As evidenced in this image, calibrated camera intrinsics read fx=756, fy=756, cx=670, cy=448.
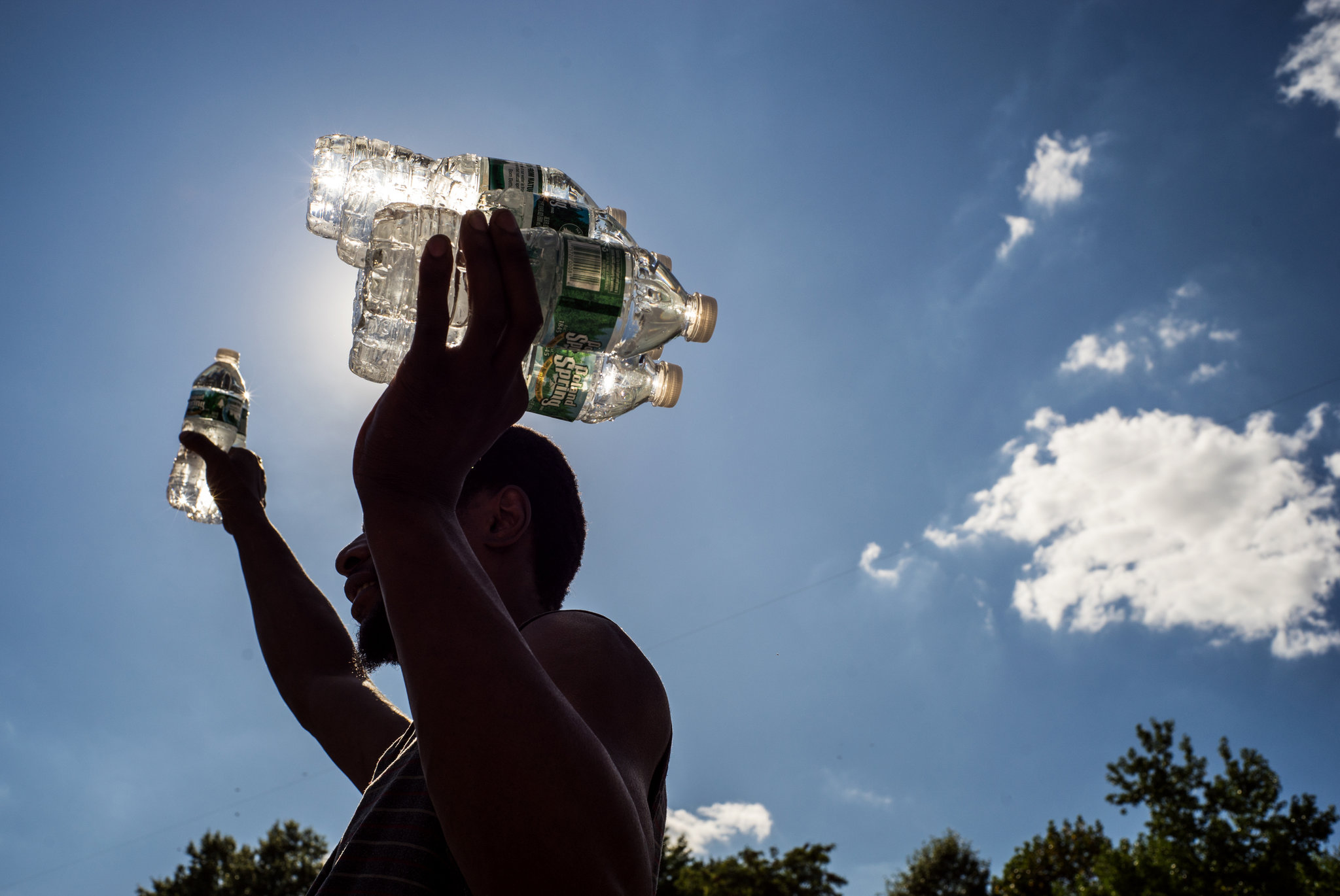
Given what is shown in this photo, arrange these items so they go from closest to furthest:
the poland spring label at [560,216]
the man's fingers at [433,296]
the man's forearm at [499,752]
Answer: the man's forearm at [499,752]
the man's fingers at [433,296]
the poland spring label at [560,216]

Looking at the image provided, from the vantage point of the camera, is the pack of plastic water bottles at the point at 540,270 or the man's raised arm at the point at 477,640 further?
the pack of plastic water bottles at the point at 540,270

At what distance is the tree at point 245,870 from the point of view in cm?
3131

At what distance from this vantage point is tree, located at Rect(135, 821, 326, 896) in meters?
31.3

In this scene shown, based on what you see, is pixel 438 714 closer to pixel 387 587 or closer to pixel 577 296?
pixel 387 587

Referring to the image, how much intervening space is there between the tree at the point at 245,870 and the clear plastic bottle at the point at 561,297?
35180 mm

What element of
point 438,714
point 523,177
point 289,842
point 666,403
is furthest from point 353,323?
point 289,842

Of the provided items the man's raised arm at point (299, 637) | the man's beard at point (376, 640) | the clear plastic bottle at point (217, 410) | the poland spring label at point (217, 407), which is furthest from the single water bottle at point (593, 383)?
the poland spring label at point (217, 407)

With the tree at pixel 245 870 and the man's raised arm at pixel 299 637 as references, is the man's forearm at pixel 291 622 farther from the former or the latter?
the tree at pixel 245 870

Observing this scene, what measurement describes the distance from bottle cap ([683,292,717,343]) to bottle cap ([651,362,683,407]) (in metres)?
0.14

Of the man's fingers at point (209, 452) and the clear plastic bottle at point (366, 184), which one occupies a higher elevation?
the clear plastic bottle at point (366, 184)

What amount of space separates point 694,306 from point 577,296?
891 millimetres

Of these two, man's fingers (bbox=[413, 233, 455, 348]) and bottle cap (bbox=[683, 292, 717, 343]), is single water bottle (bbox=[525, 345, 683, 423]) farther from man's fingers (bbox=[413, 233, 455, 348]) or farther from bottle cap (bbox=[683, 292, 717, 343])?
man's fingers (bbox=[413, 233, 455, 348])

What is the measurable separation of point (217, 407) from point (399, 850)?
3.07 metres

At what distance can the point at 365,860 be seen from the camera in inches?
56.3
